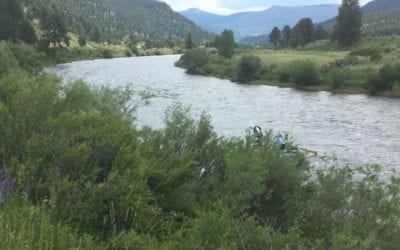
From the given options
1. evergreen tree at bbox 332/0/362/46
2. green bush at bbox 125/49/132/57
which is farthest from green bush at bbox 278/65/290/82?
green bush at bbox 125/49/132/57

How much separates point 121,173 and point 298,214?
15.4ft

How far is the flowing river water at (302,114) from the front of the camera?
112ft

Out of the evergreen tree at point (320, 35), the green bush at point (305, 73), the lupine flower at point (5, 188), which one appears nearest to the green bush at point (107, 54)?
the evergreen tree at point (320, 35)

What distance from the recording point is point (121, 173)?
10391mm

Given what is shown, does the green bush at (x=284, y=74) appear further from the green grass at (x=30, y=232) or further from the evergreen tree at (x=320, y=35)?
the evergreen tree at (x=320, y=35)

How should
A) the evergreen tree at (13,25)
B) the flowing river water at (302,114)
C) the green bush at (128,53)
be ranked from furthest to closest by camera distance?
the green bush at (128,53) < the evergreen tree at (13,25) < the flowing river water at (302,114)

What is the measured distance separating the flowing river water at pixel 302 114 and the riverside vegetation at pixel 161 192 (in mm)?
16133

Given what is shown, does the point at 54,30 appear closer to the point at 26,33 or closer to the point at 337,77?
the point at 26,33

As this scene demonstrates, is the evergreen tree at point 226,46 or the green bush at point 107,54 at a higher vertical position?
the evergreen tree at point 226,46

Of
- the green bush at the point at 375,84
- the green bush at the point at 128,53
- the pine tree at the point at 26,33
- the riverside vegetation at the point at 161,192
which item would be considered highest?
the pine tree at the point at 26,33

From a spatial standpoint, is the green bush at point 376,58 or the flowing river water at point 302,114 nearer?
the flowing river water at point 302,114

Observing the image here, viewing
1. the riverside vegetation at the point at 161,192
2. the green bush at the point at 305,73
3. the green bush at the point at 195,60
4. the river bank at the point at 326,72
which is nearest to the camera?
the riverside vegetation at the point at 161,192

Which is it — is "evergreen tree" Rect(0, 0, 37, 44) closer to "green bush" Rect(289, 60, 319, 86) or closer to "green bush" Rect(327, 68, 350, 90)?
"green bush" Rect(289, 60, 319, 86)

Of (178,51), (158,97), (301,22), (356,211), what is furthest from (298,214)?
(178,51)
